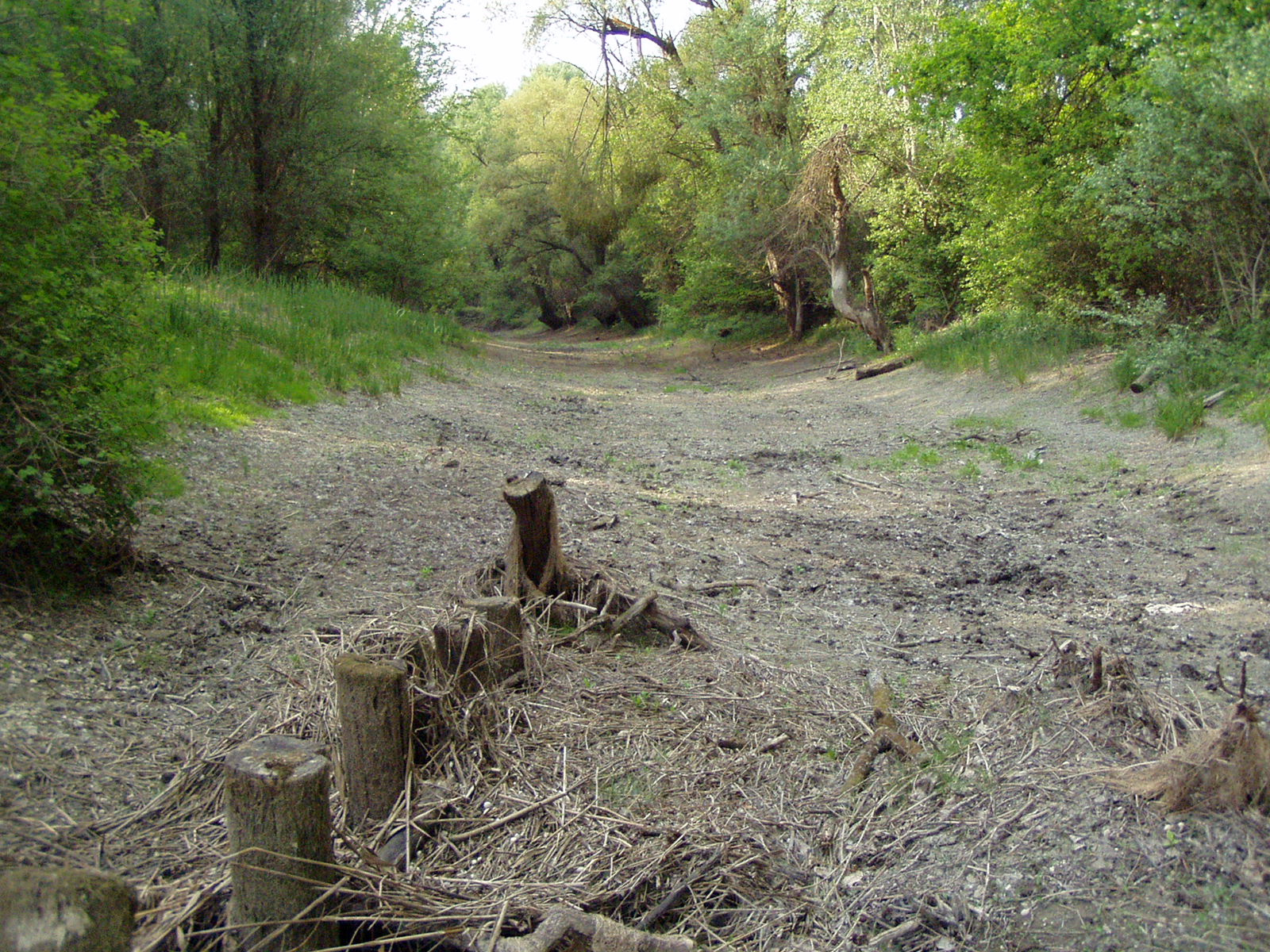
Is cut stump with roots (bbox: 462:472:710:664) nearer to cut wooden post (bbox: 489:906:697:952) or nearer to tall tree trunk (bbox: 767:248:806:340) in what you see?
cut wooden post (bbox: 489:906:697:952)

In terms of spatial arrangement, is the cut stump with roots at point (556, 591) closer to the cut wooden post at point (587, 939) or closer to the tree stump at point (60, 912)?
the cut wooden post at point (587, 939)

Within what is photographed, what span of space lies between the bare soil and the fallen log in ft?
20.8

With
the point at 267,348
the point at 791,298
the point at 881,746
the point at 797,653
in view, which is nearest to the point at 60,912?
the point at 881,746

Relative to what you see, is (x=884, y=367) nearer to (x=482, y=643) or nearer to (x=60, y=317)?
(x=482, y=643)

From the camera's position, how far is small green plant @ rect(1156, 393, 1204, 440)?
8.67m

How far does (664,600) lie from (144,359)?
3022 millimetres

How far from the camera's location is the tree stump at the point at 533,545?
14.8 feet

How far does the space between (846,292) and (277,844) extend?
17453mm

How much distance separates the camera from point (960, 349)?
1444 cm

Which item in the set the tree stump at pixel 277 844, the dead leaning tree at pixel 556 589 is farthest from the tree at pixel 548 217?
the tree stump at pixel 277 844

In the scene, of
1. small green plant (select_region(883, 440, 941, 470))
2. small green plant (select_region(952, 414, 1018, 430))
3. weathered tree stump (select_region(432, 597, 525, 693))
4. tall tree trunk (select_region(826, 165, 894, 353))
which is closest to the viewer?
weathered tree stump (select_region(432, 597, 525, 693))

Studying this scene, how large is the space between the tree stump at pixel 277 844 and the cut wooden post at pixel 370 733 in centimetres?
53

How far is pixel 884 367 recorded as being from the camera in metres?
16.3

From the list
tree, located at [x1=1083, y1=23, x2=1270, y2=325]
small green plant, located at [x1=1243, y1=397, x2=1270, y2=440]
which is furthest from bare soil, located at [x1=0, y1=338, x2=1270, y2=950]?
tree, located at [x1=1083, y1=23, x2=1270, y2=325]
